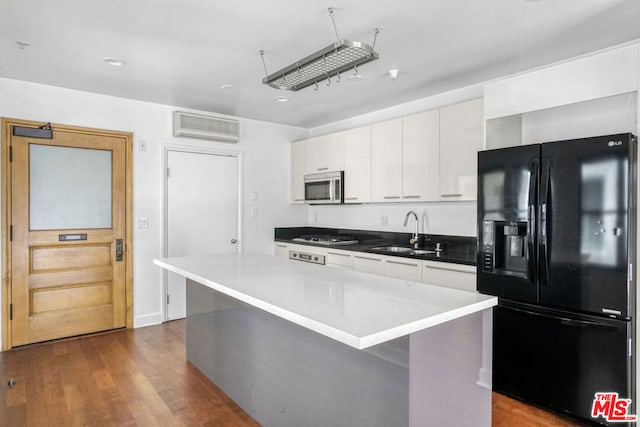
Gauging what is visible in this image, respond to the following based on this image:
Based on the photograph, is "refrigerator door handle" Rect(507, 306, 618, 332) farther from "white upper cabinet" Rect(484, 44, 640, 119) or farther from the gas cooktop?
the gas cooktop

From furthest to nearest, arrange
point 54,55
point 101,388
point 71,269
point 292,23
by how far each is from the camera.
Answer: point 71,269 → point 54,55 → point 101,388 → point 292,23

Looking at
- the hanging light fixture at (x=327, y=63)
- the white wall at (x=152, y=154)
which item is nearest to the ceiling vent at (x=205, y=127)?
the white wall at (x=152, y=154)

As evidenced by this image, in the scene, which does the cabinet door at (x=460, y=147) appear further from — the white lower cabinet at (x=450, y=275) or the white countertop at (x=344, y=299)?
the white countertop at (x=344, y=299)

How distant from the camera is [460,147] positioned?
10.9 ft

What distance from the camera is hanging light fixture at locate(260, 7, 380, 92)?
193cm

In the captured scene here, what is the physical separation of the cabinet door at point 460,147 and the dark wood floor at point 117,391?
5.41 ft

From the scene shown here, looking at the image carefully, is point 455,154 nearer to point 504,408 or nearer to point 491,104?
point 491,104

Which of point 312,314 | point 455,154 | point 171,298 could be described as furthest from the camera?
point 171,298

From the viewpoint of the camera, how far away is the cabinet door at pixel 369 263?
3703mm

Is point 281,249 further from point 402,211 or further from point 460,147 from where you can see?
point 460,147

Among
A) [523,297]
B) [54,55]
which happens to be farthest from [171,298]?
[523,297]

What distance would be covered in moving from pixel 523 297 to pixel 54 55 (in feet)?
12.4

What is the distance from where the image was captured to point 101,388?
2705 millimetres

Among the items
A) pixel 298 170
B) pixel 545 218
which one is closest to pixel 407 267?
pixel 545 218
